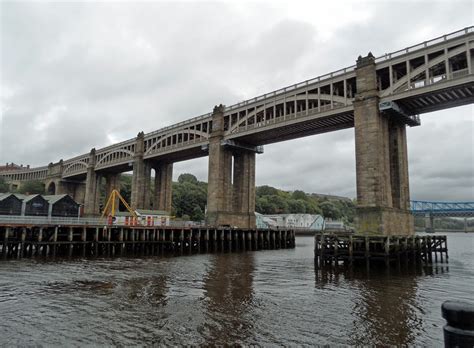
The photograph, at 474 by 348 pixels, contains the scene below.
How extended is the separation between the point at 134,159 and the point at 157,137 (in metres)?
8.27

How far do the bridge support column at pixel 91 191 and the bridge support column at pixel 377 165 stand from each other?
74428mm

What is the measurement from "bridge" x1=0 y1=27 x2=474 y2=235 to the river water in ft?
48.7

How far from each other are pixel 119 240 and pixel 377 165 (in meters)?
30.1

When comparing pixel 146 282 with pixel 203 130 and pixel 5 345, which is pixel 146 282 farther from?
pixel 203 130

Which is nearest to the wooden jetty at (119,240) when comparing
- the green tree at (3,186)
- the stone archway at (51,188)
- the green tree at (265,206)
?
the stone archway at (51,188)

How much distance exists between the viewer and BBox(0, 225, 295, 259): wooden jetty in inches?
1420

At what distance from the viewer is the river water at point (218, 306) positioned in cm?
1117

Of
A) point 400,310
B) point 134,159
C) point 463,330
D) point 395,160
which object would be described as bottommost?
point 400,310

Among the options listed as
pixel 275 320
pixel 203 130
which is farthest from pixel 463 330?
pixel 203 130

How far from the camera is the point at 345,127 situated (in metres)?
50.7

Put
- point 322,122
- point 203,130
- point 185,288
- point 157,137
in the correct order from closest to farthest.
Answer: point 185,288 < point 322,122 < point 203,130 < point 157,137

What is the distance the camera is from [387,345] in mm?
10703

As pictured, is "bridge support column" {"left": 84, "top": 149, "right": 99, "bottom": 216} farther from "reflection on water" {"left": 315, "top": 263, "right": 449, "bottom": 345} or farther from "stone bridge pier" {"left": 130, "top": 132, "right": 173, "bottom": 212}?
"reflection on water" {"left": 315, "top": 263, "right": 449, "bottom": 345}

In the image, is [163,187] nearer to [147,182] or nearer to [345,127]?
[147,182]
